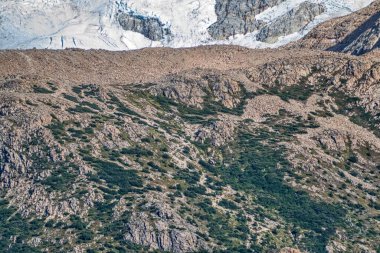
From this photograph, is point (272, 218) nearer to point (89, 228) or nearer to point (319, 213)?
point (319, 213)

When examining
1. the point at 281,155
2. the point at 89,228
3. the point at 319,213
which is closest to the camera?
the point at 89,228

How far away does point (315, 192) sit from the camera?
7101 inches

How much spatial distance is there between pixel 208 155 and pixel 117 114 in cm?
1129

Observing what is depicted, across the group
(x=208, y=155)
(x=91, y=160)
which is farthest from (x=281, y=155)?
(x=91, y=160)

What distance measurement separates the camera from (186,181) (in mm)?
179625

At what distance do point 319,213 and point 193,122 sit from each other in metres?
25.0

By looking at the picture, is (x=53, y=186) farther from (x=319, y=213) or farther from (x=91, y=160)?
(x=319, y=213)

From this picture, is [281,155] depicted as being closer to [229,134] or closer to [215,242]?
[229,134]

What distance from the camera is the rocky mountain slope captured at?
164 metres

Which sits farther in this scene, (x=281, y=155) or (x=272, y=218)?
(x=281, y=155)

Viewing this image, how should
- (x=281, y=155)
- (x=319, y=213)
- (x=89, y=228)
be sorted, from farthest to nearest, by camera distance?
1. (x=281, y=155)
2. (x=319, y=213)
3. (x=89, y=228)

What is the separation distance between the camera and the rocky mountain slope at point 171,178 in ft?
539

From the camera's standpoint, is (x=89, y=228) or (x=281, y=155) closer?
(x=89, y=228)

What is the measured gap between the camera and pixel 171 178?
588 feet
